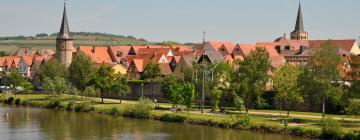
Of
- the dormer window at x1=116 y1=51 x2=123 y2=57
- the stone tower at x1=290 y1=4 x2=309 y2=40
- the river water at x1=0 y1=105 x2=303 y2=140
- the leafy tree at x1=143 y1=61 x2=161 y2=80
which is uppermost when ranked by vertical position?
the stone tower at x1=290 y1=4 x2=309 y2=40

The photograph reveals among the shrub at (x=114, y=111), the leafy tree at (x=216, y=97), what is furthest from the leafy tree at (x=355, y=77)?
the shrub at (x=114, y=111)

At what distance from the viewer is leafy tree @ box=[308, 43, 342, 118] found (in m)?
55.1

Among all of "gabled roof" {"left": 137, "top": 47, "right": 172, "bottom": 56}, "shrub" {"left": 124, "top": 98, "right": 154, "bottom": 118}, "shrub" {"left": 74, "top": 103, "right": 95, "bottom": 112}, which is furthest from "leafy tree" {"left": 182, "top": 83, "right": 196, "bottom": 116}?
"gabled roof" {"left": 137, "top": 47, "right": 172, "bottom": 56}

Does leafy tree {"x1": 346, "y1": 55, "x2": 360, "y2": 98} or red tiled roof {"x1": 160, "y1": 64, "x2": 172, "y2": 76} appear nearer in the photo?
leafy tree {"x1": 346, "y1": 55, "x2": 360, "y2": 98}

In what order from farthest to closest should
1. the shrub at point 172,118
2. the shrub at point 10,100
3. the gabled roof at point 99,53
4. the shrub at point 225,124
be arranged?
1. the gabled roof at point 99,53
2. the shrub at point 10,100
3. the shrub at point 172,118
4. the shrub at point 225,124

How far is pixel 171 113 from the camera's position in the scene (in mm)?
63156

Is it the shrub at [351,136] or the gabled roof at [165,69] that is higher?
the gabled roof at [165,69]

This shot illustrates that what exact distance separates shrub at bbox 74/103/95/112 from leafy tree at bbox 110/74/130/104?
17.0 ft

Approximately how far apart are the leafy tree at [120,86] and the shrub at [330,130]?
36.8 meters

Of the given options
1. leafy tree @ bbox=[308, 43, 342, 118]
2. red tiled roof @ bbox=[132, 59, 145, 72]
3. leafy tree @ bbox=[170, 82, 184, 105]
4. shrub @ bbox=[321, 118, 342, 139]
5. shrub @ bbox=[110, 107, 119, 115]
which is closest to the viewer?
shrub @ bbox=[321, 118, 342, 139]

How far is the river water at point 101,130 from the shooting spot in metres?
49.3

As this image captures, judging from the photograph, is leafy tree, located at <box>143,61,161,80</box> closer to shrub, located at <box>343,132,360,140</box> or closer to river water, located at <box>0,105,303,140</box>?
river water, located at <box>0,105,303,140</box>

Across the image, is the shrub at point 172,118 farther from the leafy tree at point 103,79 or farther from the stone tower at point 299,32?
the stone tower at point 299,32

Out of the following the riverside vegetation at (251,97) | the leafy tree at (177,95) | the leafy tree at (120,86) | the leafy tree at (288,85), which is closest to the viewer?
the riverside vegetation at (251,97)
